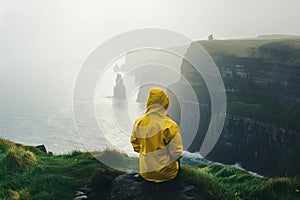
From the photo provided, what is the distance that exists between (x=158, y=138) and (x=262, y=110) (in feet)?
264

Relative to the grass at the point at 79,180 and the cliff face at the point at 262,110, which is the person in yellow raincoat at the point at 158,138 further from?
the cliff face at the point at 262,110

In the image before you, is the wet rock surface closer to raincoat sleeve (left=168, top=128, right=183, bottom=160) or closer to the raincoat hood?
raincoat sleeve (left=168, top=128, right=183, bottom=160)

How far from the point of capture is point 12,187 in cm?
853

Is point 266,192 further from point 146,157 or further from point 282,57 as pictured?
point 282,57

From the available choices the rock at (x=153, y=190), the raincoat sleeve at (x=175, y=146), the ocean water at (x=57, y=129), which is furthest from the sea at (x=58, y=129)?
the raincoat sleeve at (x=175, y=146)

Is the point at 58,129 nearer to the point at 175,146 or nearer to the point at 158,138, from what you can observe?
the point at 158,138

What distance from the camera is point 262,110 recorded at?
80.2 metres

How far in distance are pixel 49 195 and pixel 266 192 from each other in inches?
246

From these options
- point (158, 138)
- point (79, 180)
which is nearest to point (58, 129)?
point (79, 180)

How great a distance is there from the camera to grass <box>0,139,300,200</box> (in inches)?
311

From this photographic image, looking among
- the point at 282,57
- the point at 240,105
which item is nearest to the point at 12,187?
the point at 240,105

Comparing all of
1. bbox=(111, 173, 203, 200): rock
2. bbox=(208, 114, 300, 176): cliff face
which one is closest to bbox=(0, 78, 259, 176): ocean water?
bbox=(208, 114, 300, 176): cliff face

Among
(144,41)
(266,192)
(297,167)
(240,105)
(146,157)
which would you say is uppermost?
(144,41)

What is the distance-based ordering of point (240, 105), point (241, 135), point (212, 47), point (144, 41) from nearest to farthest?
point (144, 41) < point (241, 135) < point (240, 105) < point (212, 47)
